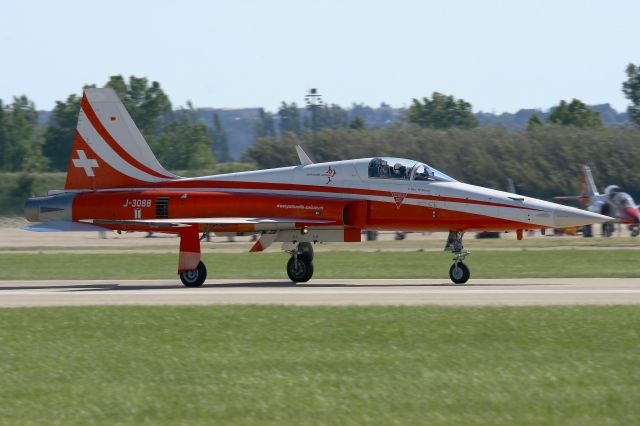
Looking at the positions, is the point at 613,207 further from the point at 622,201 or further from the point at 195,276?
the point at 195,276

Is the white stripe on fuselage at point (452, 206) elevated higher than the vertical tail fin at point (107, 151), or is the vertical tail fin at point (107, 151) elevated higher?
the vertical tail fin at point (107, 151)

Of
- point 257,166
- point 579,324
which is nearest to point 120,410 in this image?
point 579,324

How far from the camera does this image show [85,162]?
25.4 meters

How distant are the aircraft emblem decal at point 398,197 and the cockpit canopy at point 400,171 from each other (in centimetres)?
36

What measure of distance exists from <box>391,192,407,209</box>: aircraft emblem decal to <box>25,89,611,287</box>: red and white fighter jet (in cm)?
2

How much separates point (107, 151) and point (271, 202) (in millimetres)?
4248

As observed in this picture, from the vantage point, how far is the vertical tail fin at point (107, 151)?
25297 mm

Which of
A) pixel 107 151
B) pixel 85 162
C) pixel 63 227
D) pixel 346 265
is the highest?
pixel 107 151

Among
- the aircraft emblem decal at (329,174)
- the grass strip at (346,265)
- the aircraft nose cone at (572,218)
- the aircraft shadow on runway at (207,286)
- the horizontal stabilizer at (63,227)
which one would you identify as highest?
the aircraft emblem decal at (329,174)

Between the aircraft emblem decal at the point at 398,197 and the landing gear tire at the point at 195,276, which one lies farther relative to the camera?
the landing gear tire at the point at 195,276

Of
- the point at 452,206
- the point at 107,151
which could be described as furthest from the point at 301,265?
the point at 107,151

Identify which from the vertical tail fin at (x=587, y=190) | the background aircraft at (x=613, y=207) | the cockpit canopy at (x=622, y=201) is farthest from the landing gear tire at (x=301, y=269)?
the vertical tail fin at (x=587, y=190)

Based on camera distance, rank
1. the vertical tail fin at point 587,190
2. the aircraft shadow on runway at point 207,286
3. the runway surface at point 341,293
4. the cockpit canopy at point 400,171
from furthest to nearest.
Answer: the vertical tail fin at point 587,190, the cockpit canopy at point 400,171, the aircraft shadow on runway at point 207,286, the runway surface at point 341,293

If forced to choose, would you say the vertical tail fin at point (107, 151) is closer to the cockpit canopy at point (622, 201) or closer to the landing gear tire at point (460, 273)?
the landing gear tire at point (460, 273)
